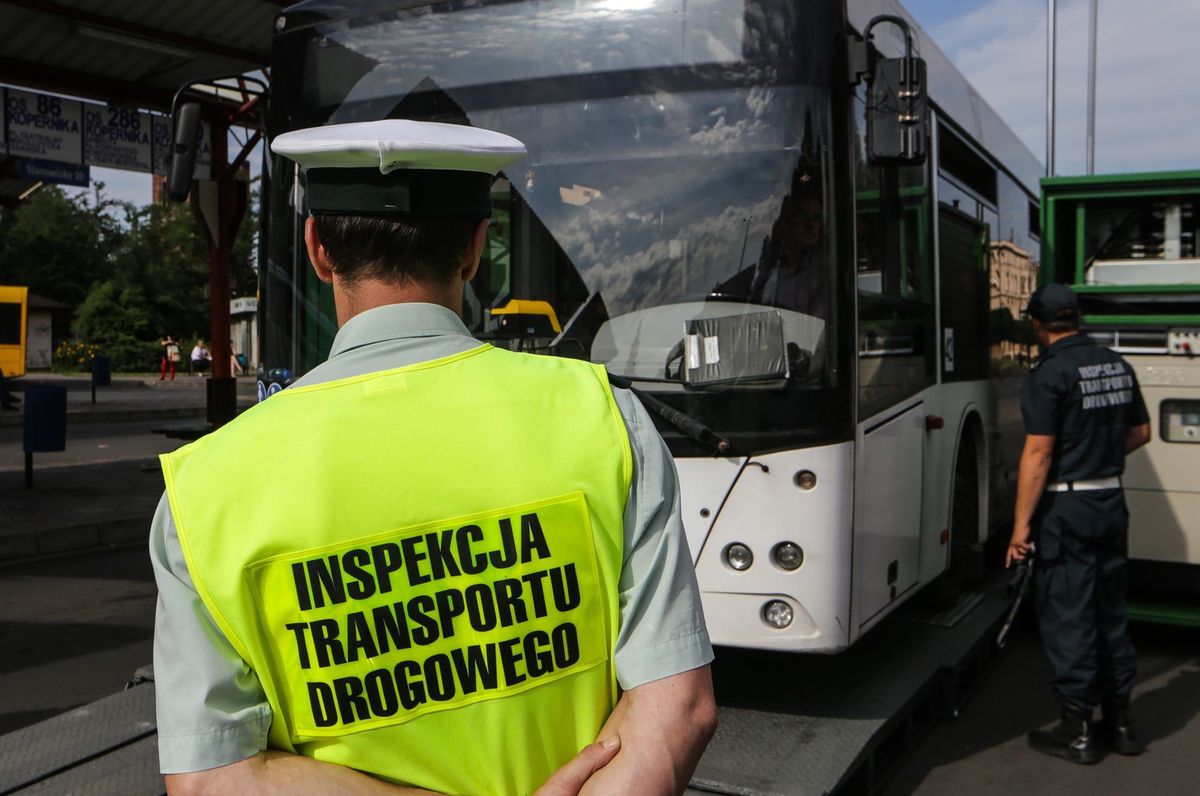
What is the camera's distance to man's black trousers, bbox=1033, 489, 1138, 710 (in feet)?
16.3

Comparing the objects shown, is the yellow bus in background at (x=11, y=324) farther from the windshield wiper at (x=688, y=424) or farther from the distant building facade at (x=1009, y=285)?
the windshield wiper at (x=688, y=424)

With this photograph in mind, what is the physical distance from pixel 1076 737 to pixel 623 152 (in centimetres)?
312

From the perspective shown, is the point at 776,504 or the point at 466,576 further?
the point at 776,504

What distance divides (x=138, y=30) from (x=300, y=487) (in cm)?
1466

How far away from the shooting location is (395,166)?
56.7 inches

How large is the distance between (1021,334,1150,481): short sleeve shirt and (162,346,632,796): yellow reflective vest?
4.14 m

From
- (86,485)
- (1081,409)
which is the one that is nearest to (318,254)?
(1081,409)

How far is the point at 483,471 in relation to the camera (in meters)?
1.39

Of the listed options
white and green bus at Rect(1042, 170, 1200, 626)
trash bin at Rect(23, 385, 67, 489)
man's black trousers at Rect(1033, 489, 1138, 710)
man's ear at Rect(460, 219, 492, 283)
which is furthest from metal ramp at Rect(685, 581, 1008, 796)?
trash bin at Rect(23, 385, 67, 489)

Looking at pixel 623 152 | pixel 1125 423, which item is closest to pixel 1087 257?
pixel 1125 423

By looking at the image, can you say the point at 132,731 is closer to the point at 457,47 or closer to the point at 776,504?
the point at 776,504

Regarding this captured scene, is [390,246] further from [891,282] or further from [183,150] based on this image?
[183,150]

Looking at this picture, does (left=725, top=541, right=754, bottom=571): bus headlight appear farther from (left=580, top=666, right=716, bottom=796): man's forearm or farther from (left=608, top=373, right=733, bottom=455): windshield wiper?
(left=580, top=666, right=716, bottom=796): man's forearm

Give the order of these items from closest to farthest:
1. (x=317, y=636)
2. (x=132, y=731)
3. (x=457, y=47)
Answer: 1. (x=317, y=636)
2. (x=132, y=731)
3. (x=457, y=47)
